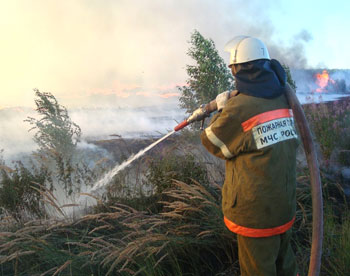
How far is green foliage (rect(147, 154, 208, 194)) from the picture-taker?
353 centimetres

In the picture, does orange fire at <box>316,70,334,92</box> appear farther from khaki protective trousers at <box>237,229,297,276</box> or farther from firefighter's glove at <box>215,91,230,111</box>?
khaki protective trousers at <box>237,229,297,276</box>

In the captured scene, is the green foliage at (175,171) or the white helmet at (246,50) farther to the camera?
the green foliage at (175,171)

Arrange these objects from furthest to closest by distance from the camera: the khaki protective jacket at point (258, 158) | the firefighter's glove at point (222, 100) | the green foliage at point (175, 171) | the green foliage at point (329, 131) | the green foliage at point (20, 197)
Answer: the green foliage at point (329, 131)
the green foliage at point (20, 197)
the green foliage at point (175, 171)
the firefighter's glove at point (222, 100)
the khaki protective jacket at point (258, 158)

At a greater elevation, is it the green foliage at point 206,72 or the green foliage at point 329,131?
the green foliage at point 206,72

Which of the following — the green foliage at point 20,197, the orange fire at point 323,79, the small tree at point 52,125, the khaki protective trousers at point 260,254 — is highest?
the orange fire at point 323,79

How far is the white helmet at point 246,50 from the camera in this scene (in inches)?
68.9

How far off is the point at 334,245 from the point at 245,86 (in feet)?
6.19

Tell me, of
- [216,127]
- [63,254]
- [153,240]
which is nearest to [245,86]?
[216,127]

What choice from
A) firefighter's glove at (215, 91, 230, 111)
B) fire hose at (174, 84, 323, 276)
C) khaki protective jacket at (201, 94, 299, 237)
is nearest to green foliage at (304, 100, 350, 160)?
fire hose at (174, 84, 323, 276)

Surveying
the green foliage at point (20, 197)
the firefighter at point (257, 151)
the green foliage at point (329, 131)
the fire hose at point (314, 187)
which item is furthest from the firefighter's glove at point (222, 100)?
the green foliage at point (329, 131)

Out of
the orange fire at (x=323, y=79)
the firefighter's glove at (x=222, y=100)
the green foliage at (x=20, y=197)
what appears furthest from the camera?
the orange fire at (x=323, y=79)

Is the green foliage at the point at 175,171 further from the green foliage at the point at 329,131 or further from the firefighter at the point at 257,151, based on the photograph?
the green foliage at the point at 329,131

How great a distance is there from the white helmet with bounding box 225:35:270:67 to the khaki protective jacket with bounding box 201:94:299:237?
0.26m

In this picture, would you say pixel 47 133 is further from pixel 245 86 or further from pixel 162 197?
pixel 245 86
